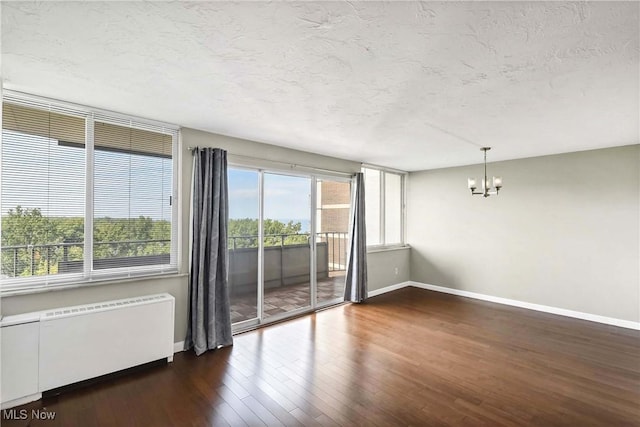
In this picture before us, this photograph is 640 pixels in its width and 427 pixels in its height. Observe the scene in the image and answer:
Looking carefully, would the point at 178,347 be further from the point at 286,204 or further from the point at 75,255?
the point at 286,204

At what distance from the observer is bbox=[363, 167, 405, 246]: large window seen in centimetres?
614

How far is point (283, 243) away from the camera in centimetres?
446

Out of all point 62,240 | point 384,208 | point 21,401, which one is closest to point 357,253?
point 384,208

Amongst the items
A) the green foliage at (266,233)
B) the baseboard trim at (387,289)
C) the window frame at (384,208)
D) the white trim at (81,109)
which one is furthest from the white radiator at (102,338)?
the window frame at (384,208)

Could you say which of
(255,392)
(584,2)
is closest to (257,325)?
(255,392)

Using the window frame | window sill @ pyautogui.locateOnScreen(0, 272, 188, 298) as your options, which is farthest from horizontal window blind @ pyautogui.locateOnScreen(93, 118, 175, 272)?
the window frame

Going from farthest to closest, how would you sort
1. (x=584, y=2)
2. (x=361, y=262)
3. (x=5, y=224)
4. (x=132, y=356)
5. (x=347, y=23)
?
(x=361, y=262)
(x=132, y=356)
(x=5, y=224)
(x=347, y=23)
(x=584, y=2)

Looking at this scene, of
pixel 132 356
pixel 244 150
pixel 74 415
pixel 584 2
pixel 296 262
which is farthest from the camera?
pixel 296 262

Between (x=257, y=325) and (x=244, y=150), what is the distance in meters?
2.37

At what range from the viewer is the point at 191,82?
232cm

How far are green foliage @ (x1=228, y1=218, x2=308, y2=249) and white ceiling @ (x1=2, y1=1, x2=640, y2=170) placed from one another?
127cm

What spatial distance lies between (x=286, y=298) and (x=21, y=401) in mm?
2903

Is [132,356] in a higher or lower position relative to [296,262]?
lower

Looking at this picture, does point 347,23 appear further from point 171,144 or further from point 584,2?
point 171,144
